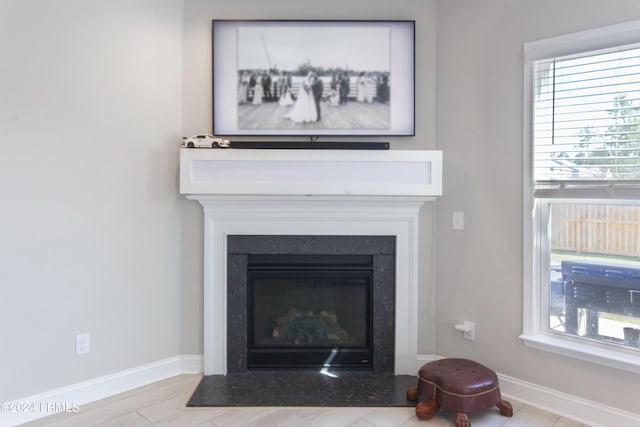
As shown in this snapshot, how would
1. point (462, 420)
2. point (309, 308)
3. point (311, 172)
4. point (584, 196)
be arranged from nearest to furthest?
point (462, 420) < point (584, 196) < point (311, 172) < point (309, 308)

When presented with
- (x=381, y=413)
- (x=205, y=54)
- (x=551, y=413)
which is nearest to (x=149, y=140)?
(x=205, y=54)

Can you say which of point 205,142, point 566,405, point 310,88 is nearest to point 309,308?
point 205,142

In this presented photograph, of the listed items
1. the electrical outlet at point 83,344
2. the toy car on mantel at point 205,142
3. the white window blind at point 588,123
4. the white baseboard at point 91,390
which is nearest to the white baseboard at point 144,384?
the white baseboard at point 91,390

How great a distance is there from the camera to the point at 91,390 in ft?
7.82

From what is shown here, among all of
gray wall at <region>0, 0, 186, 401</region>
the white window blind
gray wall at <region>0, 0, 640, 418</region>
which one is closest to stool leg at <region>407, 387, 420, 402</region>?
gray wall at <region>0, 0, 640, 418</region>

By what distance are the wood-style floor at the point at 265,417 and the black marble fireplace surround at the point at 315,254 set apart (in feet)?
1.44

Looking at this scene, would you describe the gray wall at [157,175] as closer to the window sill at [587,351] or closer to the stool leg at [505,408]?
the window sill at [587,351]

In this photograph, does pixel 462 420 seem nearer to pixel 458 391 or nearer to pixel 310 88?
pixel 458 391

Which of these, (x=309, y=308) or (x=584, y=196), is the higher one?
(x=584, y=196)

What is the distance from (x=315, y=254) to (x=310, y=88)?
3.51ft

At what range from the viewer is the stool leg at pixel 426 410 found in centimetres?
217

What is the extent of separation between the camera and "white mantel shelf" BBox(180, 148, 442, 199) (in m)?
2.47

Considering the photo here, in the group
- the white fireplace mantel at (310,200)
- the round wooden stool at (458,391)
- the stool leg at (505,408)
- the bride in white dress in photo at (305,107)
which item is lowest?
the stool leg at (505,408)

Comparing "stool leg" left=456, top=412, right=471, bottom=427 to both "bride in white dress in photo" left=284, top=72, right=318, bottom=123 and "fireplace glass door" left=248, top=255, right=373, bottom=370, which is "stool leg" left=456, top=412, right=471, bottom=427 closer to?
"fireplace glass door" left=248, top=255, right=373, bottom=370
